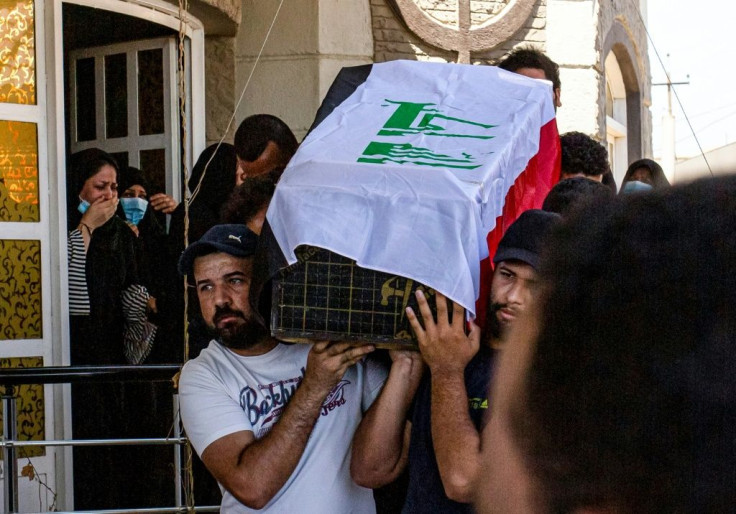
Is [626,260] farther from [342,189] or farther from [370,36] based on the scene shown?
[370,36]

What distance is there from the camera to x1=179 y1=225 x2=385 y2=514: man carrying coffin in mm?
2268

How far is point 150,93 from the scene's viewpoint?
5.44 metres

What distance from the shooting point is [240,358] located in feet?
8.05

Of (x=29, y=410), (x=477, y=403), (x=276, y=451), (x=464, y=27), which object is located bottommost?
(x=29, y=410)

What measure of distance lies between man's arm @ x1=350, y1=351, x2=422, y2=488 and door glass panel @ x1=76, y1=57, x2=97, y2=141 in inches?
150

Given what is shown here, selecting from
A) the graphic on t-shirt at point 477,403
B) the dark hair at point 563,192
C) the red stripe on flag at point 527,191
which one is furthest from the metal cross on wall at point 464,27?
the graphic on t-shirt at point 477,403

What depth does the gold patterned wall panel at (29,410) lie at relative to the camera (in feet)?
14.5

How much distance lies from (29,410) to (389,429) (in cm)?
266

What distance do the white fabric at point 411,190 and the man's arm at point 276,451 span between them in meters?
0.34

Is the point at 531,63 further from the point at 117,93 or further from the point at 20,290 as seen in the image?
the point at 117,93

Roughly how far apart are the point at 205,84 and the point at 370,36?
1.05m

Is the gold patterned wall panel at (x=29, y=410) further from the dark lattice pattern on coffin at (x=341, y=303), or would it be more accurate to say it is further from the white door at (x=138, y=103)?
the dark lattice pattern on coffin at (x=341, y=303)

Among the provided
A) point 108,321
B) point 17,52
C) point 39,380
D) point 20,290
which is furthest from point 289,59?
point 39,380

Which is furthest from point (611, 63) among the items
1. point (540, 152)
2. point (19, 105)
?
point (540, 152)
